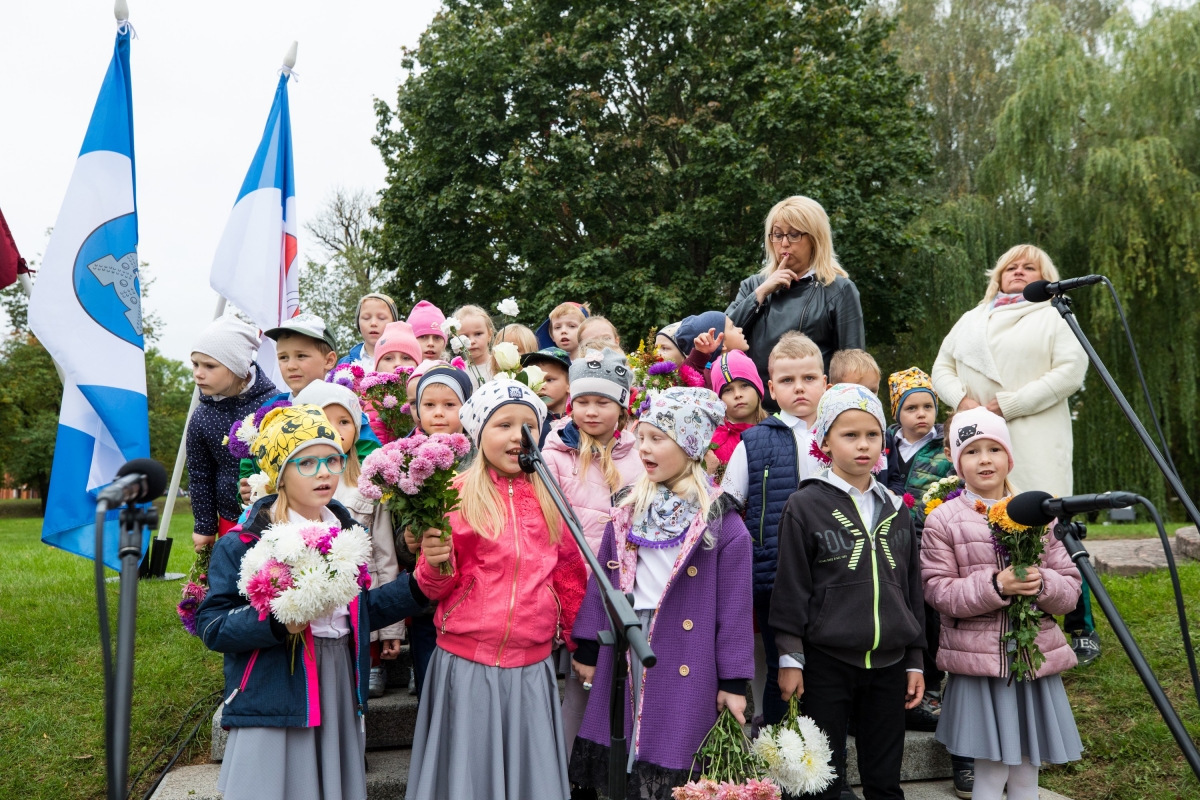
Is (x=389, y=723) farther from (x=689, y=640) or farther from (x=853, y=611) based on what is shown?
(x=853, y=611)

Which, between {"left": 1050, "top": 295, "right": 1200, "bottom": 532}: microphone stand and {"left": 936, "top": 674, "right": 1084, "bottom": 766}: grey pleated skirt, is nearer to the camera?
{"left": 1050, "top": 295, "right": 1200, "bottom": 532}: microphone stand

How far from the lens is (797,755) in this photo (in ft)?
9.89

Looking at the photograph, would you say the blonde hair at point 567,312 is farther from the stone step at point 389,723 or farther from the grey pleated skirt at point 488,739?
the grey pleated skirt at point 488,739

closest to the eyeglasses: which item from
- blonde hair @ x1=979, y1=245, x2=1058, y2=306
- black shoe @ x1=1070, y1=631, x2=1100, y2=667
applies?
blonde hair @ x1=979, y1=245, x2=1058, y2=306

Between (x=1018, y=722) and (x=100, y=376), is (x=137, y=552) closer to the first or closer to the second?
(x=1018, y=722)

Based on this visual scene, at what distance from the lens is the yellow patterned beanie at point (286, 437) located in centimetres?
321

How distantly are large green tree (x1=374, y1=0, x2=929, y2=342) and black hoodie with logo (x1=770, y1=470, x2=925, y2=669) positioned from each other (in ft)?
36.3

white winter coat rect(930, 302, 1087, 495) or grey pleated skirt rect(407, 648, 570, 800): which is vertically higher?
white winter coat rect(930, 302, 1087, 495)

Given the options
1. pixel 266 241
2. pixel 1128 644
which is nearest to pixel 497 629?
pixel 1128 644

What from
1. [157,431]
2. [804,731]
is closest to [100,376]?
[804,731]

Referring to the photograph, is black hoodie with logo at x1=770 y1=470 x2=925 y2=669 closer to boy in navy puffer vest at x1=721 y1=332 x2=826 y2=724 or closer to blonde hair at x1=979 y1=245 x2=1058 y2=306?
boy in navy puffer vest at x1=721 y1=332 x2=826 y2=724

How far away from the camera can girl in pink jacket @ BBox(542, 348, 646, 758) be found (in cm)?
394

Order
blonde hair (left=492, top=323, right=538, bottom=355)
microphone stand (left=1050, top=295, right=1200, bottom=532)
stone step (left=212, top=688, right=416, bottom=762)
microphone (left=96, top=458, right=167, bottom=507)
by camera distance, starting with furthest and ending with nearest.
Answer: blonde hair (left=492, top=323, right=538, bottom=355), stone step (left=212, top=688, right=416, bottom=762), microphone stand (left=1050, top=295, right=1200, bottom=532), microphone (left=96, top=458, right=167, bottom=507)

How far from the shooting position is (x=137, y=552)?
169 cm
